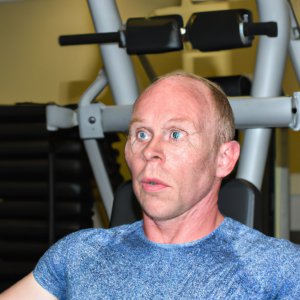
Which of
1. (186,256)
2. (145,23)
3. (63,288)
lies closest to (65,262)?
(63,288)

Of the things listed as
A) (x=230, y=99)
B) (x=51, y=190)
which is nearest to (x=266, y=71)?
(x=230, y=99)

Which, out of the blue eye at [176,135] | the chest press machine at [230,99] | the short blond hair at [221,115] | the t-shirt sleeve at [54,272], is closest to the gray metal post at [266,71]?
the chest press machine at [230,99]

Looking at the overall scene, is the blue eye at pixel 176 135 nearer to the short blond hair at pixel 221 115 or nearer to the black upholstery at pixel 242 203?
the short blond hair at pixel 221 115

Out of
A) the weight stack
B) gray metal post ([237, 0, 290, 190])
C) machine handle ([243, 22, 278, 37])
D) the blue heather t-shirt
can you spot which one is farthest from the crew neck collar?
the weight stack

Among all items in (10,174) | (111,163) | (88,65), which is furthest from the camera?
(88,65)

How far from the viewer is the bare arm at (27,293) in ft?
2.94

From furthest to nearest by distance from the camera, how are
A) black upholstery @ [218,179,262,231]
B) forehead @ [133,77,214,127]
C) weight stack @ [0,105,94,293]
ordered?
weight stack @ [0,105,94,293]
black upholstery @ [218,179,262,231]
forehead @ [133,77,214,127]

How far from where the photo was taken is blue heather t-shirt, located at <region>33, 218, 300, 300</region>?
2.32 feet

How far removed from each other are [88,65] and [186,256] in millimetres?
2090

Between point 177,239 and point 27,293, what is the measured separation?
1.22 feet

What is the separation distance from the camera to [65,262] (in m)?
0.88

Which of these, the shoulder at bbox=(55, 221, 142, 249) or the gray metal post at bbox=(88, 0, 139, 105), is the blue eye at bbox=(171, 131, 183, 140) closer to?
the shoulder at bbox=(55, 221, 142, 249)

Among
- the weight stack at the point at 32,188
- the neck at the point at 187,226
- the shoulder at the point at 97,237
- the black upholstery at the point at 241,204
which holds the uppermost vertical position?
the neck at the point at 187,226

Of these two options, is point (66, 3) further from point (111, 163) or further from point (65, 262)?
point (65, 262)
